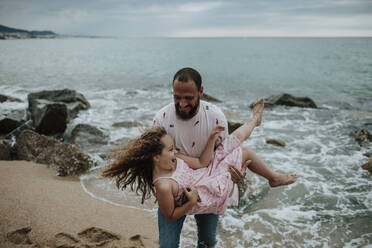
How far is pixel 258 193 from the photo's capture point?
5.98 m

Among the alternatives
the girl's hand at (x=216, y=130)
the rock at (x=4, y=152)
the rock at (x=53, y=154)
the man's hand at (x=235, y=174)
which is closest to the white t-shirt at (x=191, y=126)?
the girl's hand at (x=216, y=130)

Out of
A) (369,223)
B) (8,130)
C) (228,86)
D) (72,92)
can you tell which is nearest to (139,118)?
(72,92)

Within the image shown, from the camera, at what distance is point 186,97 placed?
2.69m

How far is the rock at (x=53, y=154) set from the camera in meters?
6.16

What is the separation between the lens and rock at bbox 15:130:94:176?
20.2 feet

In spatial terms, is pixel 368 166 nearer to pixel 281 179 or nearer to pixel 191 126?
pixel 281 179

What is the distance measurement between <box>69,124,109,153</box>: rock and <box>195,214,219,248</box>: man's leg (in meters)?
5.75

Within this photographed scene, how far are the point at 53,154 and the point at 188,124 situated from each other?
478cm

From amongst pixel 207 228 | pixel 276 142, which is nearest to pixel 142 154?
pixel 207 228

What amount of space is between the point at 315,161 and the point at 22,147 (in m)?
7.94

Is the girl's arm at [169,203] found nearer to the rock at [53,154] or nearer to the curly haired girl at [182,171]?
the curly haired girl at [182,171]

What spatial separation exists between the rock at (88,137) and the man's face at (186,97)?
6005 mm

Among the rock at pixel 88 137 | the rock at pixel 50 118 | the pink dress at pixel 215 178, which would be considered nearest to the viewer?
the pink dress at pixel 215 178

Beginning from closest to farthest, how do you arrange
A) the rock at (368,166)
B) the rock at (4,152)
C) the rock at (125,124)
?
the rock at (4,152) → the rock at (368,166) → the rock at (125,124)
